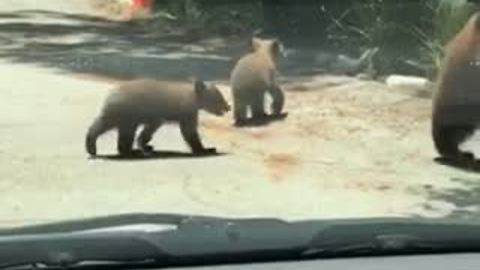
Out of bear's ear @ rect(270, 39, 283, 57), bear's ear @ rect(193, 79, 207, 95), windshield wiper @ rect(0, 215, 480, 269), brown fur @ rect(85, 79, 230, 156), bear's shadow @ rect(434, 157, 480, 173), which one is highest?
bear's ear @ rect(270, 39, 283, 57)

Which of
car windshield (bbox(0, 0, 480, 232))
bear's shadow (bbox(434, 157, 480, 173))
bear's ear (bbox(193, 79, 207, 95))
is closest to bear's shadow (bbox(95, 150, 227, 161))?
car windshield (bbox(0, 0, 480, 232))

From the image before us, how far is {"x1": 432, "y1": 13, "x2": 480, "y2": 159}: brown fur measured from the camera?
310 inches

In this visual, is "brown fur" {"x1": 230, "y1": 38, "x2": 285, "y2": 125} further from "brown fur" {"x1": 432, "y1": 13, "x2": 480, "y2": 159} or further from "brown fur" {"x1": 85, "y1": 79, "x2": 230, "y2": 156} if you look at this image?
"brown fur" {"x1": 432, "y1": 13, "x2": 480, "y2": 159}

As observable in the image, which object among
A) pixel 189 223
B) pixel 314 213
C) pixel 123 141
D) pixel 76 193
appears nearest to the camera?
pixel 189 223

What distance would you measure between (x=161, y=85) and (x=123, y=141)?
1.49ft

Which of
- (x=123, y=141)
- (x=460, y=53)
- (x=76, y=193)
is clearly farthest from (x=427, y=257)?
(x=460, y=53)

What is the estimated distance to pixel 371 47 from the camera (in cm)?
948

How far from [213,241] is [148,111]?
4298mm

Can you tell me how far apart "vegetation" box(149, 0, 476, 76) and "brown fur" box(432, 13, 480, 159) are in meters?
0.23

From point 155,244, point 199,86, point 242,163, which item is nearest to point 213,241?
point 155,244

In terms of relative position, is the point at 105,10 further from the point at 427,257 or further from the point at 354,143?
the point at 427,257

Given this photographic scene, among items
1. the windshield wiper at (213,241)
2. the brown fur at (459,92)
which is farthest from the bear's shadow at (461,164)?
the windshield wiper at (213,241)

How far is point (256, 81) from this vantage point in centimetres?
811

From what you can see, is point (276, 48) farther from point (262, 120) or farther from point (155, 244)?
point (155, 244)
